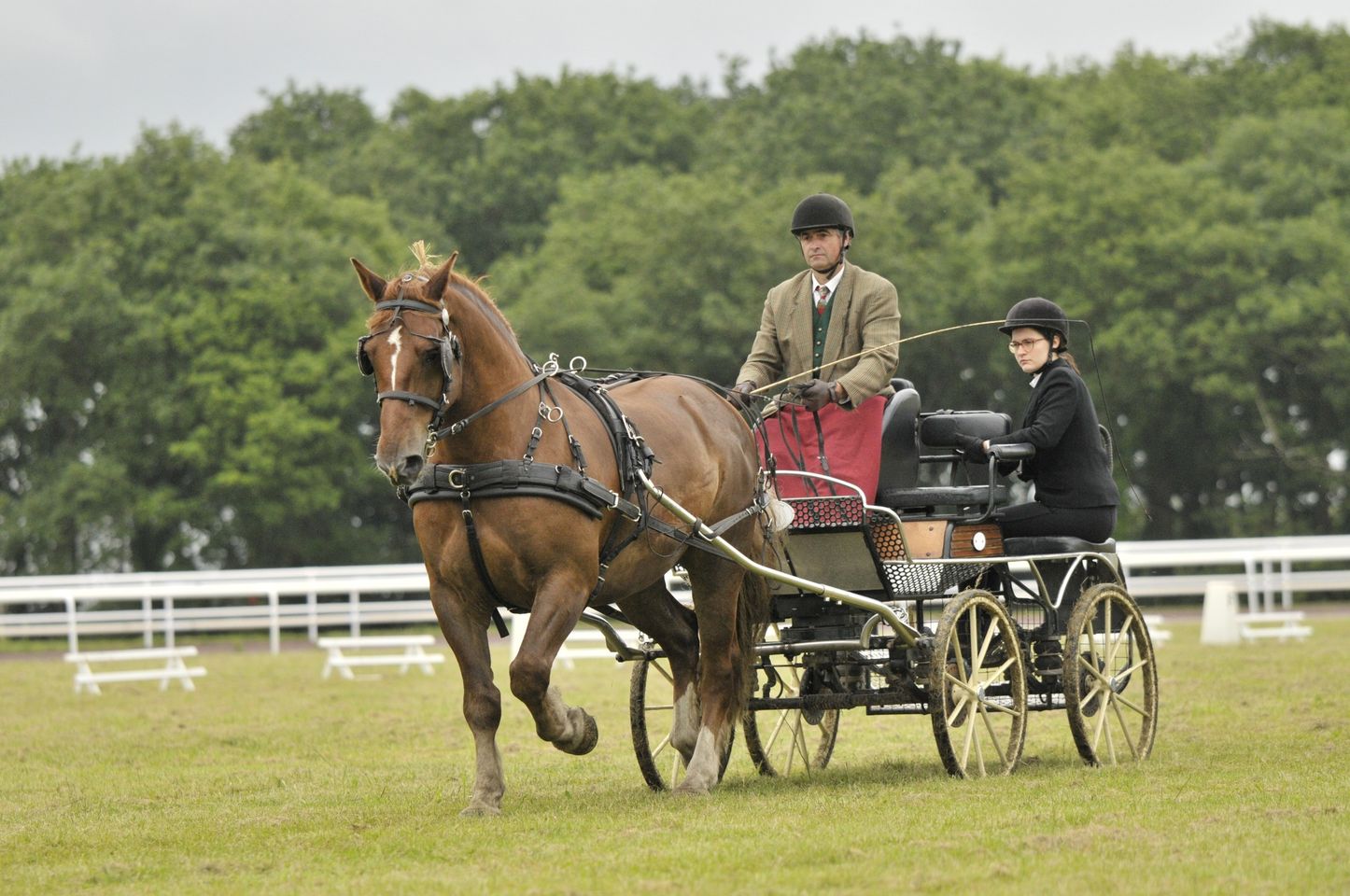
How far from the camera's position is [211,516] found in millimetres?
37375

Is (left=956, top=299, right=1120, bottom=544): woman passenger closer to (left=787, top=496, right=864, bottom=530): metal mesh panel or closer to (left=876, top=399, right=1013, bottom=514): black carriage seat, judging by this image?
(left=876, top=399, right=1013, bottom=514): black carriage seat

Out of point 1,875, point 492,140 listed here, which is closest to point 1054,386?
point 1,875

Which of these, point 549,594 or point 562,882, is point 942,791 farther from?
point 562,882

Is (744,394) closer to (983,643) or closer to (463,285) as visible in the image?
(983,643)

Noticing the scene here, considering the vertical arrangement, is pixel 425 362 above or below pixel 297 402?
below

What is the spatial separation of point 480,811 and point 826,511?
247cm

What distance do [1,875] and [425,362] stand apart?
2.50 m

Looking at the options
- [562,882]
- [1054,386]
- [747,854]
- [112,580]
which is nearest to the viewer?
[562,882]

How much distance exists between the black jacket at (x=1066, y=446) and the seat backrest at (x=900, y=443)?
1.42 feet

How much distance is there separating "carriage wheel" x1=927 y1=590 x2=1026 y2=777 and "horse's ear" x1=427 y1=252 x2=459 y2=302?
2844mm

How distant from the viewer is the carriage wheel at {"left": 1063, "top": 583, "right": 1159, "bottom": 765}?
30.7 ft

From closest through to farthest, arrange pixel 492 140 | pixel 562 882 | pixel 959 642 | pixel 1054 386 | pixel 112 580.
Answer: pixel 562 882 < pixel 959 642 < pixel 1054 386 < pixel 112 580 < pixel 492 140

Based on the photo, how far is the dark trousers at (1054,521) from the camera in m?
10.0

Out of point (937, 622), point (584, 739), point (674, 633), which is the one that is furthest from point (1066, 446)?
point (584, 739)
